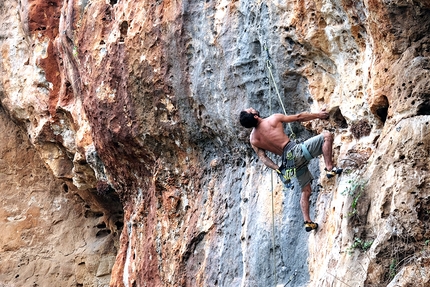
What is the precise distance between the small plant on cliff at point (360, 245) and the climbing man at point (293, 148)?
1002 mm

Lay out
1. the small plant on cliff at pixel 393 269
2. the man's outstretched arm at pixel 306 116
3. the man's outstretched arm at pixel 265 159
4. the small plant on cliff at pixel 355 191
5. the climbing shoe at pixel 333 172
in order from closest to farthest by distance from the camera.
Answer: the small plant on cliff at pixel 393 269 < the small plant on cliff at pixel 355 191 < the climbing shoe at pixel 333 172 < the man's outstretched arm at pixel 306 116 < the man's outstretched arm at pixel 265 159

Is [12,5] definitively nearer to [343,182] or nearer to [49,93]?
[49,93]

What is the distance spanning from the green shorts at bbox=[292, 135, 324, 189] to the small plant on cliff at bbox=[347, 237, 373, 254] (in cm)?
130

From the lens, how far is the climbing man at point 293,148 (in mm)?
7246

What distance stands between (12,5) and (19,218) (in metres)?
4.49

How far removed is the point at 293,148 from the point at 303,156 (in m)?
0.15

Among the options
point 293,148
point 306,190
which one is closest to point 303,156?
point 293,148

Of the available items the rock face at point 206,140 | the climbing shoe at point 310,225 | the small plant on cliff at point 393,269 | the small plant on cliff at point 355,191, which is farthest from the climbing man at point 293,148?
the small plant on cliff at point 393,269

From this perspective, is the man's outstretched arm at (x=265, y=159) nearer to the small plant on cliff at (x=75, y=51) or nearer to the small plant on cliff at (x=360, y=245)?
the small plant on cliff at (x=360, y=245)

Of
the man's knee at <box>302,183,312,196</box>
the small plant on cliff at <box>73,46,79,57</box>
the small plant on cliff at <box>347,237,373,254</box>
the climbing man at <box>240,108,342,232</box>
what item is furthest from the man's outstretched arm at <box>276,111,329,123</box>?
the small plant on cliff at <box>73,46,79,57</box>

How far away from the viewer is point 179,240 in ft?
33.1

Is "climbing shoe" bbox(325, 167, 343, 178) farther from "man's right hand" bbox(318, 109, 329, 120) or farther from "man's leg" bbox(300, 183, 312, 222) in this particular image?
"man's right hand" bbox(318, 109, 329, 120)

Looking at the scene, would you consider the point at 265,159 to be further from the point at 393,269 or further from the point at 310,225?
the point at 393,269

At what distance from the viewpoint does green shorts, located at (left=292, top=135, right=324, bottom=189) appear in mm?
7316
